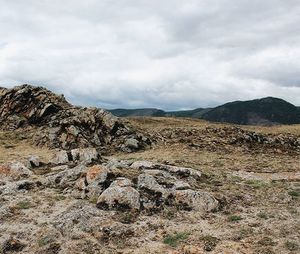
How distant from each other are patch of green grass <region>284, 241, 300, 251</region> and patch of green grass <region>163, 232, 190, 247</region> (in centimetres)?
467

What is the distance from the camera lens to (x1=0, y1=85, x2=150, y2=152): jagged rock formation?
47053mm

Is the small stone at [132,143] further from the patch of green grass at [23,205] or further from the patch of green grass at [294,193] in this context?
the patch of green grass at [23,205]

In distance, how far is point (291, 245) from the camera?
19.0 m

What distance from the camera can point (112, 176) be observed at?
2769 cm

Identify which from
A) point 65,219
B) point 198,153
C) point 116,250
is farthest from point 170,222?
point 198,153

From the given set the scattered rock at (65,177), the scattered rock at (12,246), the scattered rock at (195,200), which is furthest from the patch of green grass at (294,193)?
the scattered rock at (12,246)

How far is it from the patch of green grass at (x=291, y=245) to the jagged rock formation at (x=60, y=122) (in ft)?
93.0

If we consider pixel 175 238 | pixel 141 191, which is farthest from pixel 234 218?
pixel 141 191

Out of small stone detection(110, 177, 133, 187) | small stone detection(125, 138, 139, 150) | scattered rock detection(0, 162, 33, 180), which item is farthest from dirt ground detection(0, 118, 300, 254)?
small stone detection(125, 138, 139, 150)

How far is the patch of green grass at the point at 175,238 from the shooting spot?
19.6 metres

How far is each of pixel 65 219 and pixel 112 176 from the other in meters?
6.19

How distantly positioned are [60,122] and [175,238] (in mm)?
32712

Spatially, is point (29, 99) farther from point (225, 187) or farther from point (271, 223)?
point (271, 223)

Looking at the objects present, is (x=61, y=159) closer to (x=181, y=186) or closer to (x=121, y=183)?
(x=121, y=183)
